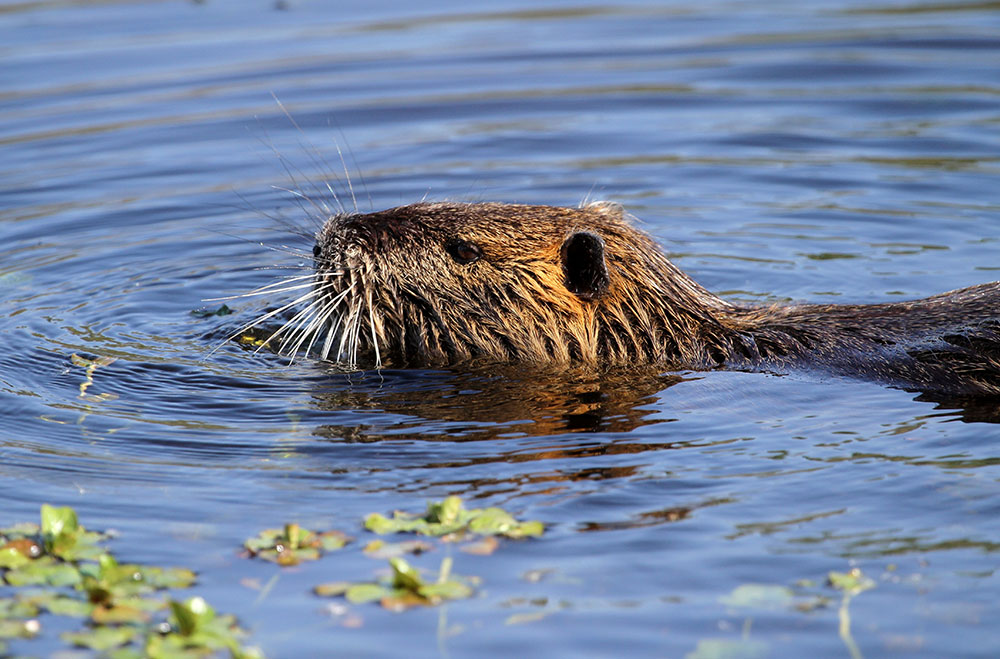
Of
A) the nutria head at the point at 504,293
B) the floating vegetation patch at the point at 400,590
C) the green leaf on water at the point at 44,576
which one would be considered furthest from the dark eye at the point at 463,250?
the green leaf on water at the point at 44,576

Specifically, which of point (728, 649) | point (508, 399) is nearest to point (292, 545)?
point (728, 649)

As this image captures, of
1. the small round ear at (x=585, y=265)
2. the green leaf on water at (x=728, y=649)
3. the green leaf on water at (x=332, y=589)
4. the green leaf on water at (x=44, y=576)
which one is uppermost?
the small round ear at (x=585, y=265)

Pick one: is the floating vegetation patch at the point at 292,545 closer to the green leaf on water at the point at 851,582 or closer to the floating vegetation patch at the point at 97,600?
the floating vegetation patch at the point at 97,600

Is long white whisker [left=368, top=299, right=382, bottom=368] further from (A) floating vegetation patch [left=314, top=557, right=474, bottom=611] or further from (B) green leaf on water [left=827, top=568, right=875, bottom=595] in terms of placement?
(B) green leaf on water [left=827, top=568, right=875, bottom=595]

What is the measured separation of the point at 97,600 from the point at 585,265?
2557 millimetres

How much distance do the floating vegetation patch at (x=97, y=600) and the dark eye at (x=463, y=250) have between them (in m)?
2.09

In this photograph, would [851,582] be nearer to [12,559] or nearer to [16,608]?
[16,608]

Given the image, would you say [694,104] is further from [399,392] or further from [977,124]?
[399,392]

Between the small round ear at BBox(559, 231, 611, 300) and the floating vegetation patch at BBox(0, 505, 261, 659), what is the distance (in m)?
2.26

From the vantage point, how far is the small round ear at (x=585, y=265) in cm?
534

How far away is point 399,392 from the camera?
213 inches

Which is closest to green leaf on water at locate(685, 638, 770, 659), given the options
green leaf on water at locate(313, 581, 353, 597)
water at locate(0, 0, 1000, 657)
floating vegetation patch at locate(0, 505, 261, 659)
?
water at locate(0, 0, 1000, 657)

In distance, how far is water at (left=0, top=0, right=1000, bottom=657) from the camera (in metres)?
3.77

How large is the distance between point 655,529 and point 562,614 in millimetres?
601
